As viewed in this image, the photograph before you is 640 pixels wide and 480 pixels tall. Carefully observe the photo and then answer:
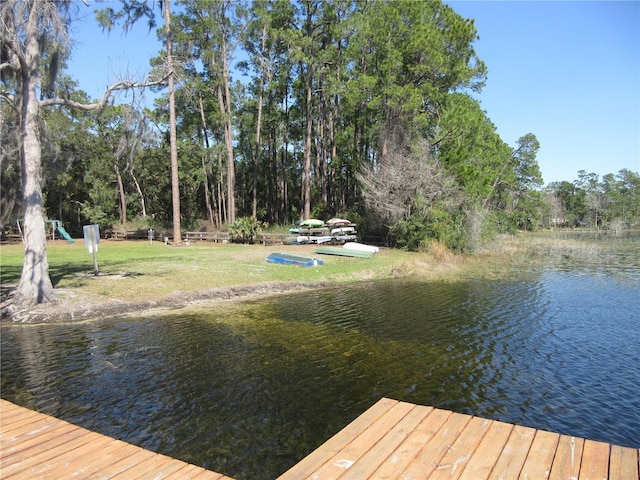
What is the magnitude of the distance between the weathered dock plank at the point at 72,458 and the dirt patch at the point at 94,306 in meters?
8.25

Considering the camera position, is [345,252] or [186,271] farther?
[345,252]

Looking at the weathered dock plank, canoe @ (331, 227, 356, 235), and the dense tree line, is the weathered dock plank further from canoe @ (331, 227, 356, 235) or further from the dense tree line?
canoe @ (331, 227, 356, 235)

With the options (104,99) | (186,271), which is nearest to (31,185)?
(104,99)

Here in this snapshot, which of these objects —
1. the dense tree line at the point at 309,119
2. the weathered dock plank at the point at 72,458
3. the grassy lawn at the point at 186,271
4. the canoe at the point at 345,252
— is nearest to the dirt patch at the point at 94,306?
the grassy lawn at the point at 186,271

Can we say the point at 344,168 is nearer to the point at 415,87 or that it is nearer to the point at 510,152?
the point at 415,87

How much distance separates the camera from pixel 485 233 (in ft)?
101

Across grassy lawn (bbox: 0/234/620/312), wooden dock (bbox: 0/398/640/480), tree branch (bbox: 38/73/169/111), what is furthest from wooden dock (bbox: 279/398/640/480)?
tree branch (bbox: 38/73/169/111)

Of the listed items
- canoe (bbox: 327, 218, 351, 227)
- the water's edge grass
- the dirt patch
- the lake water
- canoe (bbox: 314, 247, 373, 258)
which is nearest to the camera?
the lake water

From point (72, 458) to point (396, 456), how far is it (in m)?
3.39

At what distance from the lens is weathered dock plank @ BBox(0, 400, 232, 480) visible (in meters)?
3.97

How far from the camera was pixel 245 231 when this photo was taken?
32.1m

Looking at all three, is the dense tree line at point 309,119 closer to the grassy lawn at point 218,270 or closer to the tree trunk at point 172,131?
the tree trunk at point 172,131

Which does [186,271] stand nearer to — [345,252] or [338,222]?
[345,252]

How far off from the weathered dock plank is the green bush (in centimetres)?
2711
